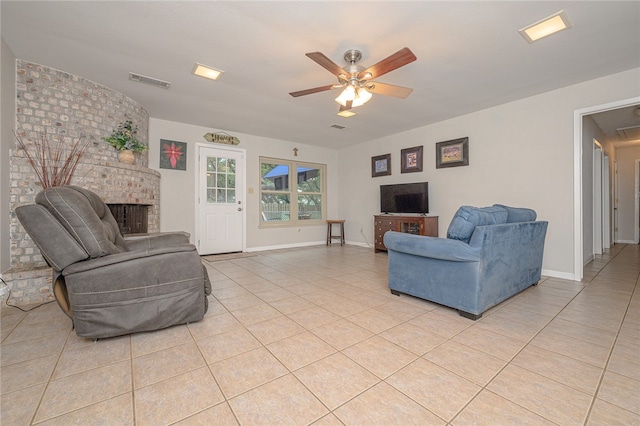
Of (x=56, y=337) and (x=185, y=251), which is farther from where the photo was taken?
(x=185, y=251)

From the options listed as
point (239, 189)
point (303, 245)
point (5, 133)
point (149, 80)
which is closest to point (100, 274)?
point (5, 133)

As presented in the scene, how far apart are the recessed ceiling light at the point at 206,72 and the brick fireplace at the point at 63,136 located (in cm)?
142

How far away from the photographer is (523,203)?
3662 mm

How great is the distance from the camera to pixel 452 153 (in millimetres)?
4441

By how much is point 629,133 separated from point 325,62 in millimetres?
6587

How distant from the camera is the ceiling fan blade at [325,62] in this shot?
2005mm

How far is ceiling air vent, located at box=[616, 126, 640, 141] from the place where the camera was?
474 centimetres

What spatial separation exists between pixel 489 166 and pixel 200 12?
13.5 ft

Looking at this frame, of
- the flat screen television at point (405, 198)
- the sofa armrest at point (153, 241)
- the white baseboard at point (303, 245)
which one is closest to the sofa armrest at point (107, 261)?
the sofa armrest at point (153, 241)

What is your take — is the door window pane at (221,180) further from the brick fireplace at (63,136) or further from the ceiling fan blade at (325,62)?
the ceiling fan blade at (325,62)

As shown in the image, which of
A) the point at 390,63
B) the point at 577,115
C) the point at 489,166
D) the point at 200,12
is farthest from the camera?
the point at 489,166

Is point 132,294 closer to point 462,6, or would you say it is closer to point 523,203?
point 462,6

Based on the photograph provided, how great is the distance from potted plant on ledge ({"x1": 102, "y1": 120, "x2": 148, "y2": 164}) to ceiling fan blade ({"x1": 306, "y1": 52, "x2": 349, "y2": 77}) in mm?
2844

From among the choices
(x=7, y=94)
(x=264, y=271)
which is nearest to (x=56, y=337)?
→ (x=264, y=271)
